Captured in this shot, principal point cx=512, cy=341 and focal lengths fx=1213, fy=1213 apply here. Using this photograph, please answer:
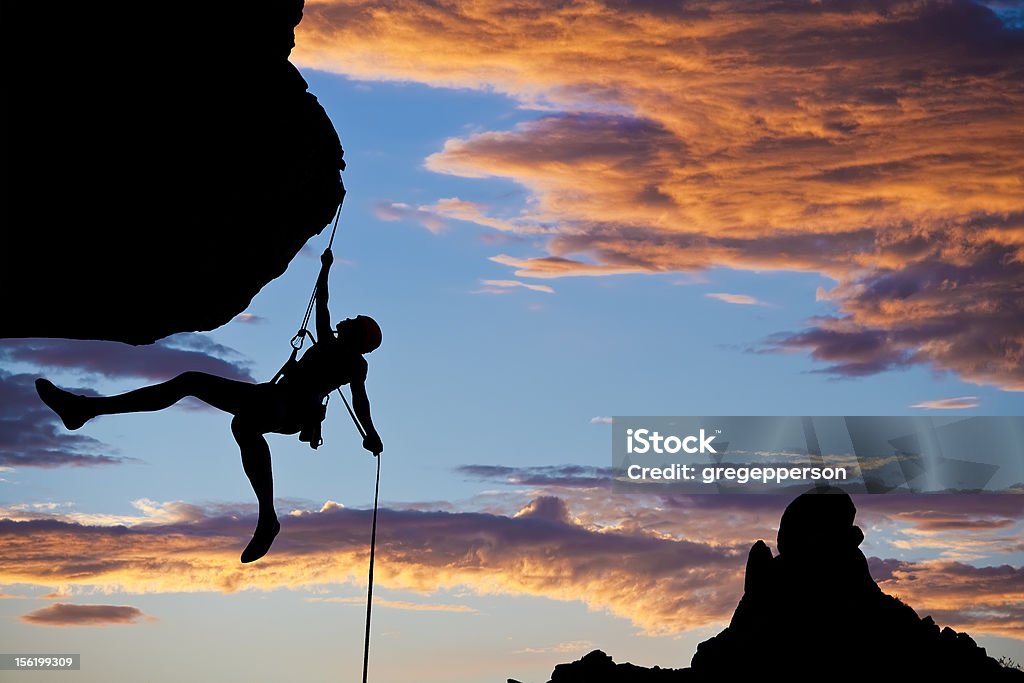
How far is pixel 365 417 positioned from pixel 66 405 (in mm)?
3299

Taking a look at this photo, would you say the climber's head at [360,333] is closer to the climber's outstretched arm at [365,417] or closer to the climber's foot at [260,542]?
the climber's outstretched arm at [365,417]

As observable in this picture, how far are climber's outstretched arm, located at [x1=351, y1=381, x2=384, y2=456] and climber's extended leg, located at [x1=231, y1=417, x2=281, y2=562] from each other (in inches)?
59.5

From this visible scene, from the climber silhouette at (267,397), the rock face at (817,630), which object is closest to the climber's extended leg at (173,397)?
the climber silhouette at (267,397)

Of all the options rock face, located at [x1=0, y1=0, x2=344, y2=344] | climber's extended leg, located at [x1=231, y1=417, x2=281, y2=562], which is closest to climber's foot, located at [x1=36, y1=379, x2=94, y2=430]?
rock face, located at [x1=0, y1=0, x2=344, y2=344]

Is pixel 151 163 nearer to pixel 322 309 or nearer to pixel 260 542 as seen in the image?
pixel 322 309

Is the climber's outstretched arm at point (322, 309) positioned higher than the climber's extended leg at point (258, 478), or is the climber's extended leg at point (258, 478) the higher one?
the climber's outstretched arm at point (322, 309)

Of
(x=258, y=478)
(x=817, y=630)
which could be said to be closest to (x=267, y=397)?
(x=258, y=478)

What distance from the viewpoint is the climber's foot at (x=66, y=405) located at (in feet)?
42.3

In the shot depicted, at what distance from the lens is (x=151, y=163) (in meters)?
12.4

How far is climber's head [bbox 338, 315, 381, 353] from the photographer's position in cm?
1359

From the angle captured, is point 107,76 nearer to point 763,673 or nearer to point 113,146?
point 113,146

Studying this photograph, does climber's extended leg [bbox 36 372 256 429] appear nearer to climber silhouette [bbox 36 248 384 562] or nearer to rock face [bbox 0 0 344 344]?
climber silhouette [bbox 36 248 384 562]

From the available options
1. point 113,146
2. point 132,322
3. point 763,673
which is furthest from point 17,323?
point 763,673

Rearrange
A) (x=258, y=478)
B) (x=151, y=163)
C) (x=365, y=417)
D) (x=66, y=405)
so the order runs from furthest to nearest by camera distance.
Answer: (x=365, y=417) → (x=66, y=405) → (x=258, y=478) → (x=151, y=163)
